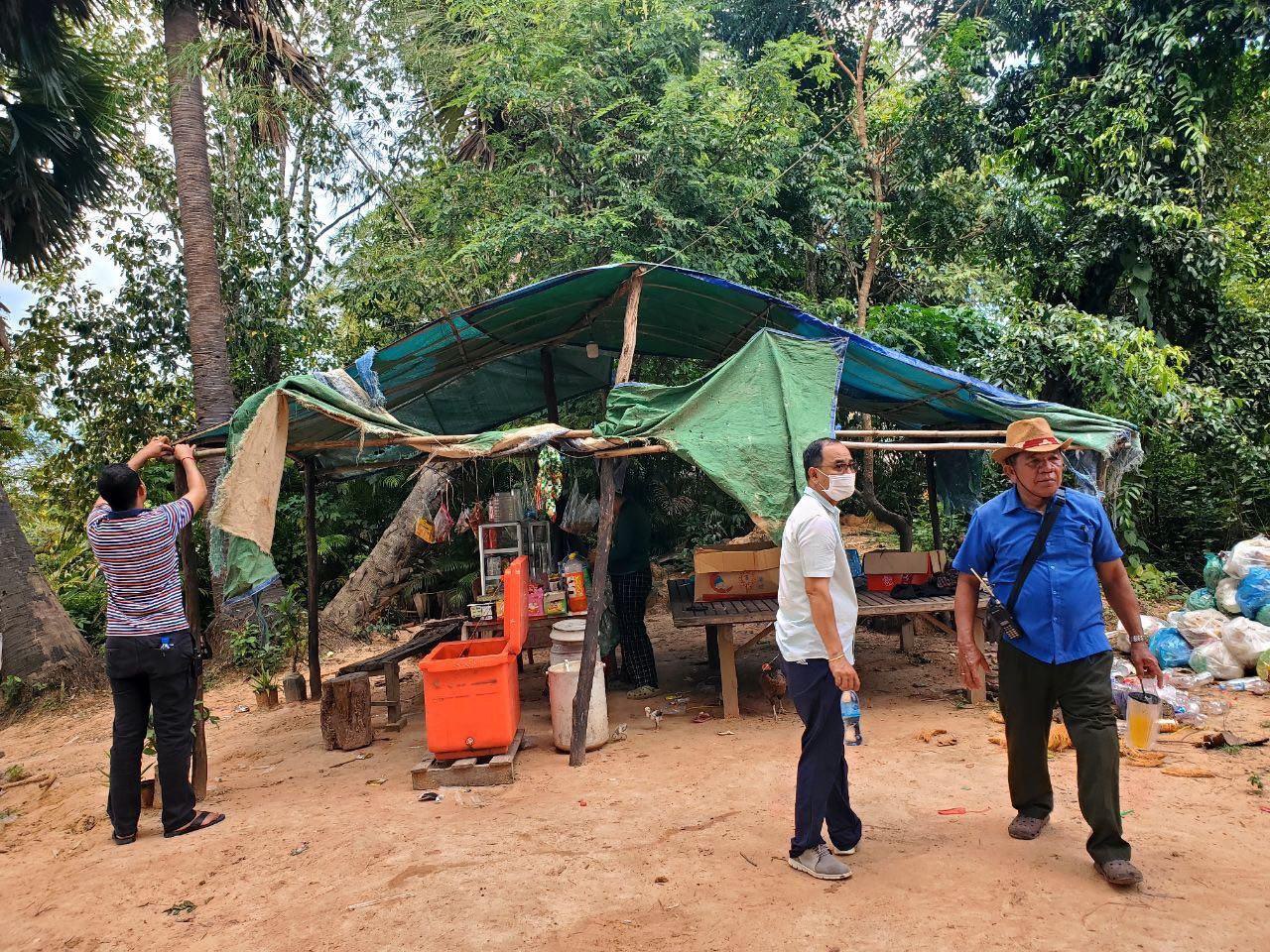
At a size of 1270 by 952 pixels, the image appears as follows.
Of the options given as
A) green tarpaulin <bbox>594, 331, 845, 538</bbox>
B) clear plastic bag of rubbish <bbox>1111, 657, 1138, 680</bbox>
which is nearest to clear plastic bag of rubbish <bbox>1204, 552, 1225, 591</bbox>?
clear plastic bag of rubbish <bbox>1111, 657, 1138, 680</bbox>

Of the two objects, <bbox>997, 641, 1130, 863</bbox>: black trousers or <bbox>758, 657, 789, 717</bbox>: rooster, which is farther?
<bbox>758, 657, 789, 717</bbox>: rooster

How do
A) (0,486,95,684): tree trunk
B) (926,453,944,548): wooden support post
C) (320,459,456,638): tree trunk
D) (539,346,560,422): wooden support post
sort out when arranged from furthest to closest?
(320,459,456,638): tree trunk → (0,486,95,684): tree trunk → (926,453,944,548): wooden support post → (539,346,560,422): wooden support post

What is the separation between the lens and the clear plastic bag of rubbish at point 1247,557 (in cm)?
728

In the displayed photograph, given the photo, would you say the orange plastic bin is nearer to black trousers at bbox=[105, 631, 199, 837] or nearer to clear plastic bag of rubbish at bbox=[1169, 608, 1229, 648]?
black trousers at bbox=[105, 631, 199, 837]

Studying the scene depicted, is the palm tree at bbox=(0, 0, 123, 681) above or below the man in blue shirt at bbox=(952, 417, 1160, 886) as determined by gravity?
above

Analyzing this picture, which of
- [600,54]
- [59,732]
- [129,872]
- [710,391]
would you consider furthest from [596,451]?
[600,54]

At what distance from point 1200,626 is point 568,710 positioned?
18.0 ft

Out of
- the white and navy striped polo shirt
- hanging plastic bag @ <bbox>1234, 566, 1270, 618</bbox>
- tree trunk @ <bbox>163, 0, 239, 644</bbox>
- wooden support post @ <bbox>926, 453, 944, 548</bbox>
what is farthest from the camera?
tree trunk @ <bbox>163, 0, 239, 644</bbox>

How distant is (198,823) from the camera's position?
15.2 ft

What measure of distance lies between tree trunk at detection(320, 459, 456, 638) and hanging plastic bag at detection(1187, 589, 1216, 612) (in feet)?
28.1

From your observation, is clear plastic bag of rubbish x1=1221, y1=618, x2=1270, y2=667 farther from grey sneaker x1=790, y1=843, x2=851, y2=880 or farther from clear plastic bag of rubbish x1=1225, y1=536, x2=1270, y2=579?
grey sneaker x1=790, y1=843, x2=851, y2=880

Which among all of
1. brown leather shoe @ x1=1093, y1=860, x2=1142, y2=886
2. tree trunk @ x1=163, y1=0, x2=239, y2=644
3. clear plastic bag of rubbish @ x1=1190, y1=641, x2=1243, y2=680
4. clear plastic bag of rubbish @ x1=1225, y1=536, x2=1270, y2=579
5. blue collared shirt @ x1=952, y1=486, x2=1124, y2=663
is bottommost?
brown leather shoe @ x1=1093, y1=860, x2=1142, y2=886

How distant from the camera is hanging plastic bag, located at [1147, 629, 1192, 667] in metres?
6.81

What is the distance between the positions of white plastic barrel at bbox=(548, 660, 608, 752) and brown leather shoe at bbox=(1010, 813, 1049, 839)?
2773mm
